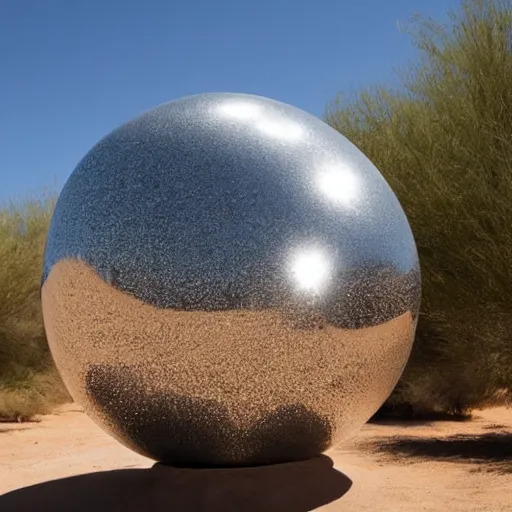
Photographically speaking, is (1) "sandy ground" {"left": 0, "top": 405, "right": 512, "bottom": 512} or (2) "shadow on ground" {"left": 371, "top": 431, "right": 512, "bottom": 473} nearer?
(1) "sandy ground" {"left": 0, "top": 405, "right": 512, "bottom": 512}

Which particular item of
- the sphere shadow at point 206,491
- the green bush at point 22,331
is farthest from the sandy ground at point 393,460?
the green bush at point 22,331

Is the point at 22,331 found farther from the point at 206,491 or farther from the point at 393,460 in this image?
the point at 206,491

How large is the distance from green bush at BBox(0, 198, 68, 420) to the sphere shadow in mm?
8984

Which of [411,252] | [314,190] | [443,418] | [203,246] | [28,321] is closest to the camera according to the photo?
[203,246]

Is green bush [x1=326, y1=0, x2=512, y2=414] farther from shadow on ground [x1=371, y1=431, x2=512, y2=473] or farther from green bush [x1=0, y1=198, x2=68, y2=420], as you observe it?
green bush [x1=0, y1=198, x2=68, y2=420]

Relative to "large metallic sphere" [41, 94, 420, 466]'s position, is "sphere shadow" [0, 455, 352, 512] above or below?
below

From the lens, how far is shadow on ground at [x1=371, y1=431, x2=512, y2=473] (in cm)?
892

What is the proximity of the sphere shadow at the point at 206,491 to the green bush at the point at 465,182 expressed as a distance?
400 centimetres

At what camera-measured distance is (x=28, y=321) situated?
15250 mm

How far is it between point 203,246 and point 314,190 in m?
0.94

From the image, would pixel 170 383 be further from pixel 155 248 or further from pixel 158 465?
pixel 158 465

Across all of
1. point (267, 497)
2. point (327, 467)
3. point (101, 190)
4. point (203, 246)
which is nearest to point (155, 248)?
point (203, 246)

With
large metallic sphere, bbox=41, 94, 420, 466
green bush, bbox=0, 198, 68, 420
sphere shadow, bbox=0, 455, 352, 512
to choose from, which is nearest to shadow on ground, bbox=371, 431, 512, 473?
sphere shadow, bbox=0, 455, 352, 512

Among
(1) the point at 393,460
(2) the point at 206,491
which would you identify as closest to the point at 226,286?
(2) the point at 206,491
